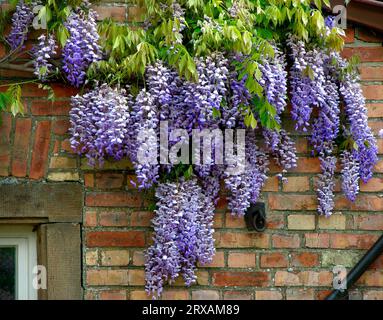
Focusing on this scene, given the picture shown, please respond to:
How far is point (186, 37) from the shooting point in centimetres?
364

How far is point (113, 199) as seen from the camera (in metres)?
3.68

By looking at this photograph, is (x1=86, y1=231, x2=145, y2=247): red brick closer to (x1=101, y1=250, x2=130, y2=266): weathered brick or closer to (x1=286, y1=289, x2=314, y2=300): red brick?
(x1=101, y1=250, x2=130, y2=266): weathered brick

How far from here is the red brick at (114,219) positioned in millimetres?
3672

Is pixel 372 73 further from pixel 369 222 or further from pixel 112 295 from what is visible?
pixel 112 295

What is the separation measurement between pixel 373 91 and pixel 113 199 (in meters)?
1.33

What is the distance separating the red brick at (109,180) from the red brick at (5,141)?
0.41m

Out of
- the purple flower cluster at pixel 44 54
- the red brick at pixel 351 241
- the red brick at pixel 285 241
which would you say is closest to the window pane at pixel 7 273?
the purple flower cluster at pixel 44 54

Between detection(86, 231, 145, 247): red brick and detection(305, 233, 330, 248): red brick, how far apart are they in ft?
2.51

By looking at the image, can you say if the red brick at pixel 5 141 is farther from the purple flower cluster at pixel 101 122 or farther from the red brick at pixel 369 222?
the red brick at pixel 369 222

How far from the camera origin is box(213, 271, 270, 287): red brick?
12.1 ft

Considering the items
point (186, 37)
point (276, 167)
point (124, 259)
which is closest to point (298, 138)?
point (276, 167)

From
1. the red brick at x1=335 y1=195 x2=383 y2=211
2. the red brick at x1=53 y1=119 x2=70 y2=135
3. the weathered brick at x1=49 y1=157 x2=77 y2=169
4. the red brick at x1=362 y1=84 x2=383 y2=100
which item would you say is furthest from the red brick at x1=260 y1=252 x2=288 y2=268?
the red brick at x1=53 y1=119 x2=70 y2=135

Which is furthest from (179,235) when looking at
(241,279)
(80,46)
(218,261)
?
(80,46)

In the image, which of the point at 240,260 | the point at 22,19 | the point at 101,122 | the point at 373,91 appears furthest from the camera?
the point at 373,91
